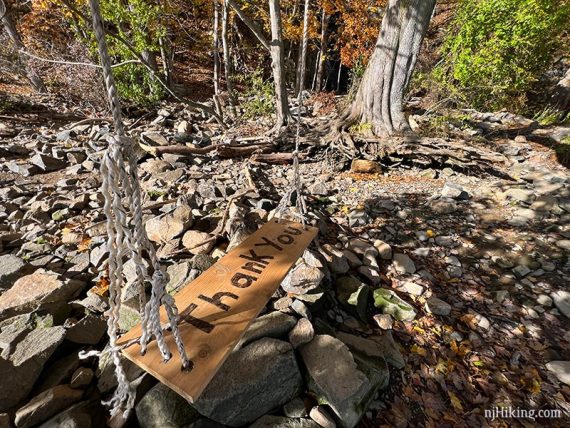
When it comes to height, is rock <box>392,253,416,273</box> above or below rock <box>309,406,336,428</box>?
below

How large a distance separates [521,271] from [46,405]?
4004mm

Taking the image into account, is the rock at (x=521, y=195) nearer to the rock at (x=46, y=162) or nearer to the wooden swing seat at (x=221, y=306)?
the wooden swing seat at (x=221, y=306)

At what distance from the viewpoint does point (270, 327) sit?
72.1 inches

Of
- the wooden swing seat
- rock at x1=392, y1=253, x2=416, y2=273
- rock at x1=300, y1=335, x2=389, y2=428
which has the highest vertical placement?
the wooden swing seat

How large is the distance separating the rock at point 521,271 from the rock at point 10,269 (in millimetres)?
4652

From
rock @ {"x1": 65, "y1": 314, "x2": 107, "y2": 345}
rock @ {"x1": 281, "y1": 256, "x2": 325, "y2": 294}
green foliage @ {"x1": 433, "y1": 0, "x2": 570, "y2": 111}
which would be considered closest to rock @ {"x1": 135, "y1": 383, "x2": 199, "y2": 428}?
rock @ {"x1": 65, "y1": 314, "x2": 107, "y2": 345}

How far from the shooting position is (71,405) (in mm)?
1422

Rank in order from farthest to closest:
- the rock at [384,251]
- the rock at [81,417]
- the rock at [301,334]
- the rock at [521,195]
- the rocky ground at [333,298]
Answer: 1. the rock at [521,195]
2. the rock at [384,251]
3. the rock at [301,334]
4. the rocky ground at [333,298]
5. the rock at [81,417]

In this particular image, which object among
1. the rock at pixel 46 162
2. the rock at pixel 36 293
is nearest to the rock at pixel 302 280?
the rock at pixel 36 293

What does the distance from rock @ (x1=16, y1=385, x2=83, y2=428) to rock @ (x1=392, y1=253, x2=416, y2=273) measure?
2.76 m

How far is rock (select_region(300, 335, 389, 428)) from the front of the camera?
161 cm

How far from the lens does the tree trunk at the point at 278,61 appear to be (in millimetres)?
5699

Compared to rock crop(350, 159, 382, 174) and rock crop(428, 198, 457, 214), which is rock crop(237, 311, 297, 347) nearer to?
rock crop(428, 198, 457, 214)

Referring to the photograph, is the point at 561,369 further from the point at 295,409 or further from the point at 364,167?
the point at 364,167
